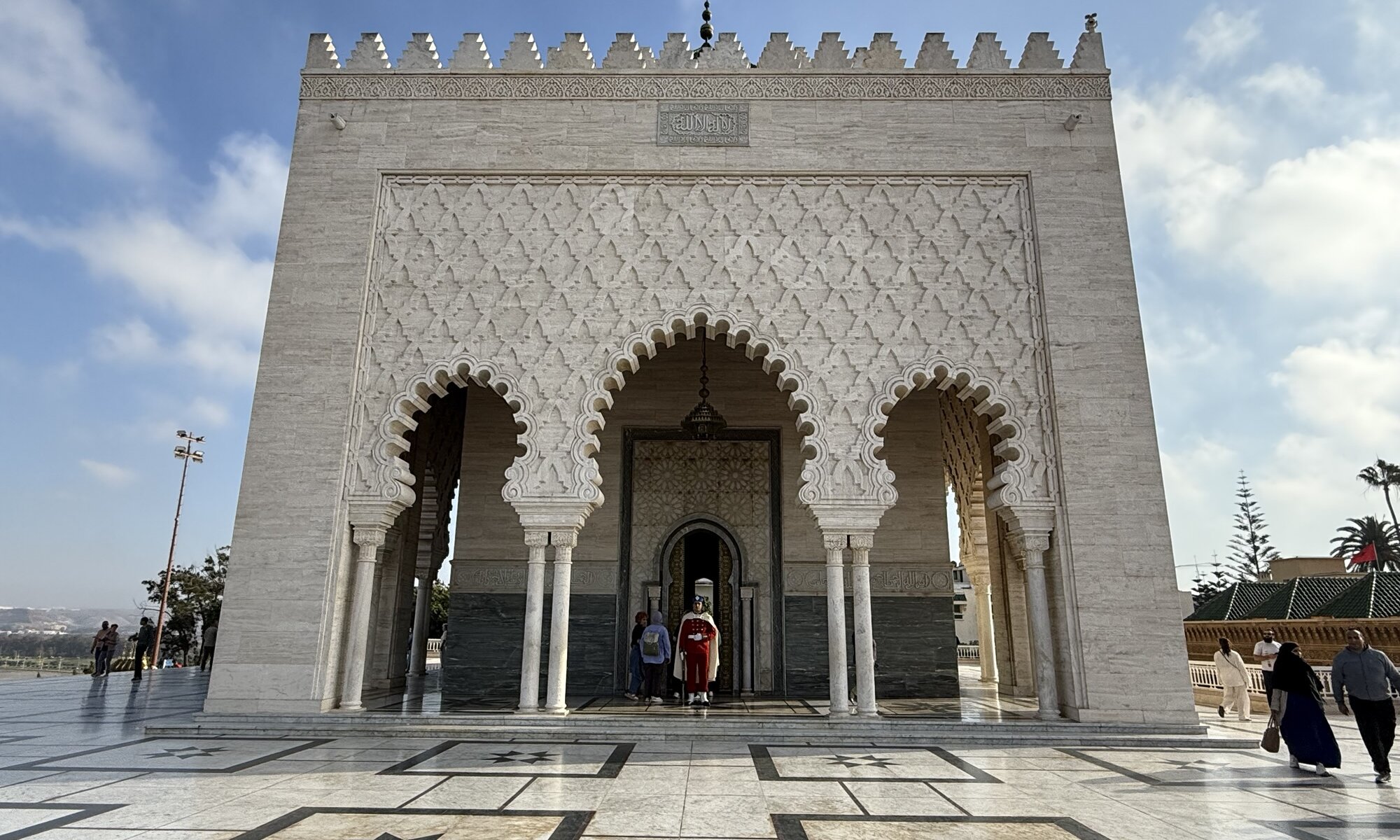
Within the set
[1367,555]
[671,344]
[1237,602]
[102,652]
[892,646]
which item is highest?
[671,344]

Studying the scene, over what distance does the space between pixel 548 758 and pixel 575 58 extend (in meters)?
5.33

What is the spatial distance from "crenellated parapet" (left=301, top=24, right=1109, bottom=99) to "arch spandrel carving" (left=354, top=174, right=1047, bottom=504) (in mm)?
748

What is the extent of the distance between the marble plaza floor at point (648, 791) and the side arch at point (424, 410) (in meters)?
1.72

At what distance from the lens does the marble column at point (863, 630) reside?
5.39 meters

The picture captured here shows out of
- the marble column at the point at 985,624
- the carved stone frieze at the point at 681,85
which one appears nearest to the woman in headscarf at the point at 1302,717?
the marble column at the point at 985,624

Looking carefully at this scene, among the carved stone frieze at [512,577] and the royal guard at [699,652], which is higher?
the carved stone frieze at [512,577]

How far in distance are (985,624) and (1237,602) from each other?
27.3 feet

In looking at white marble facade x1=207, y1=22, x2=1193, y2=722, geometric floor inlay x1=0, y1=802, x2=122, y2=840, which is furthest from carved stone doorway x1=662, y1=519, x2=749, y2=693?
geometric floor inlay x1=0, y1=802, x2=122, y2=840

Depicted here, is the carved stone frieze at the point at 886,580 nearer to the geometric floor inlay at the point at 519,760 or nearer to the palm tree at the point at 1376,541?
the geometric floor inlay at the point at 519,760

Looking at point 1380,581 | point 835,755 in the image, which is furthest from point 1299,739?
point 1380,581

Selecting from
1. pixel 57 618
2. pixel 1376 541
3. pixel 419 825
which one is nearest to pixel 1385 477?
pixel 1376 541

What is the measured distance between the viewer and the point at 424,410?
6.05 metres

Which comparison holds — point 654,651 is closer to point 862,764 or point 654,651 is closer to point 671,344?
point 671,344

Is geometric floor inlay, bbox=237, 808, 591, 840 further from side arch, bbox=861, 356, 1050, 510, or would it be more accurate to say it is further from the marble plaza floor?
side arch, bbox=861, 356, 1050, 510
